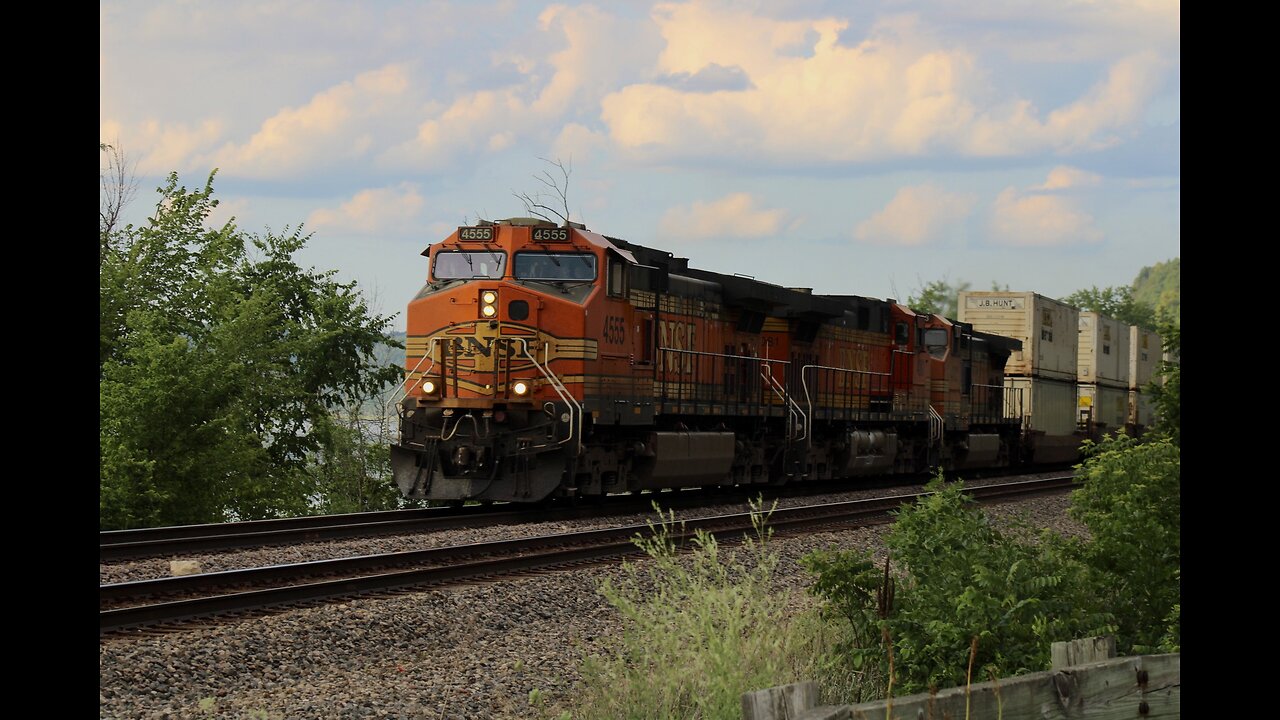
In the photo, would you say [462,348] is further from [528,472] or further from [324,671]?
[324,671]

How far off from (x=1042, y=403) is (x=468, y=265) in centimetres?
2306

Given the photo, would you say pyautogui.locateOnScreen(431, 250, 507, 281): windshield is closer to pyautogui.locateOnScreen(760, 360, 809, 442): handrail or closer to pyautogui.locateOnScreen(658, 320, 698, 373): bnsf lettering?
pyautogui.locateOnScreen(658, 320, 698, 373): bnsf lettering

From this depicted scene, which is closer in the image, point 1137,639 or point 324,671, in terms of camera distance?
point 324,671

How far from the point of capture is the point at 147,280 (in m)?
27.7

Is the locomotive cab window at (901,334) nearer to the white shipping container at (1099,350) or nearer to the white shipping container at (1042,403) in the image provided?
the white shipping container at (1042,403)

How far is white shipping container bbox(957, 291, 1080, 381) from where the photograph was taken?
34406 millimetres

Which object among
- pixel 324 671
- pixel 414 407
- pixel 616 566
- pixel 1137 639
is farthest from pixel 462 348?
pixel 1137 639

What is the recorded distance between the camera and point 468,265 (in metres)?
17.3

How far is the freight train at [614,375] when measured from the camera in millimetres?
16594

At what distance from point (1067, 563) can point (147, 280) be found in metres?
23.4

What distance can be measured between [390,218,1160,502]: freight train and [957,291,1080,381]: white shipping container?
29.8ft

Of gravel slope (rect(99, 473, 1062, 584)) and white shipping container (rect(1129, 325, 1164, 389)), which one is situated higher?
white shipping container (rect(1129, 325, 1164, 389))

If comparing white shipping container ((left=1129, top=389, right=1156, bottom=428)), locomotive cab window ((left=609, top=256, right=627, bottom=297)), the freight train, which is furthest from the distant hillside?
locomotive cab window ((left=609, top=256, right=627, bottom=297))
